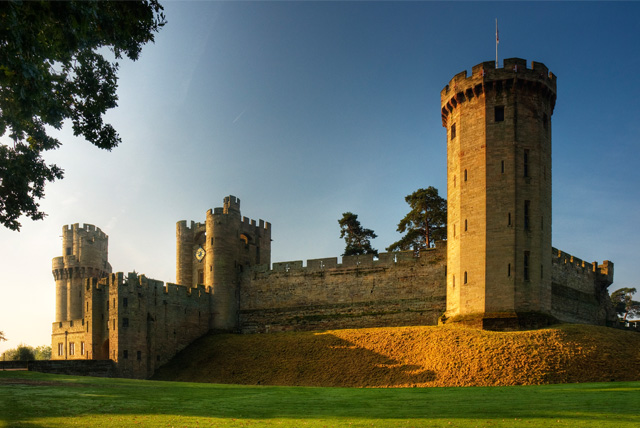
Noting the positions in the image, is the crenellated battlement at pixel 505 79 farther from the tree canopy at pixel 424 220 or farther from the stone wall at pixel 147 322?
the stone wall at pixel 147 322

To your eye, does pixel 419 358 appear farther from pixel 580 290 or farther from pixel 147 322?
pixel 147 322

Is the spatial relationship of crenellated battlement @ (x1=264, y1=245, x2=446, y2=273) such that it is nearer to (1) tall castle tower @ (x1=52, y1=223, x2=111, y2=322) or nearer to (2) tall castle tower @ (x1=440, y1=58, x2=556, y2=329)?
(2) tall castle tower @ (x1=440, y1=58, x2=556, y2=329)

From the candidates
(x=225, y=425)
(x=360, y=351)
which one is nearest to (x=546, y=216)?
(x=360, y=351)

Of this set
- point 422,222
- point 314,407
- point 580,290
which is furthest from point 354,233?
point 314,407

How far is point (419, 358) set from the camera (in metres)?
32.0

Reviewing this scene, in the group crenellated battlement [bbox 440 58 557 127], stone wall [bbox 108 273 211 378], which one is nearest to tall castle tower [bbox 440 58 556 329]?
crenellated battlement [bbox 440 58 557 127]

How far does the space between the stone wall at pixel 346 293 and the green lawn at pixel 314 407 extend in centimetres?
1679

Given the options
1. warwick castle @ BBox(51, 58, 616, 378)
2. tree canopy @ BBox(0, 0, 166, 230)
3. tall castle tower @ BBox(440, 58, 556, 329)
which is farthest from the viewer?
warwick castle @ BBox(51, 58, 616, 378)

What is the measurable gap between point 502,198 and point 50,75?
2562cm

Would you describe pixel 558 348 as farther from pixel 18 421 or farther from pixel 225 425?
pixel 18 421

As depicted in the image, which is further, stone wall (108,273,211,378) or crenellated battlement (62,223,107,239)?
crenellated battlement (62,223,107,239)

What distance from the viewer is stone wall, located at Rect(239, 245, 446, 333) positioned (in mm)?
40250

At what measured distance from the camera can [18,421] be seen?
14.6 metres

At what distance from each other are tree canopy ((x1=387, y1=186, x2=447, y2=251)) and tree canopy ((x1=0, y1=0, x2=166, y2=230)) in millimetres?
36617
